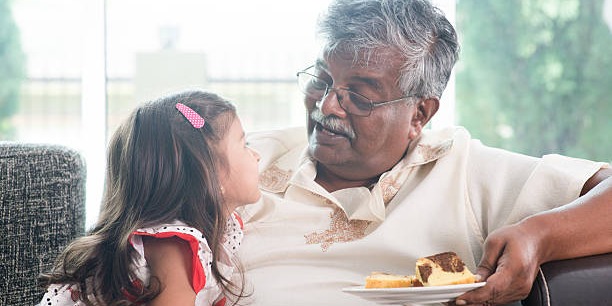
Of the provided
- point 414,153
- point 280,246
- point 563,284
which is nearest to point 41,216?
point 280,246

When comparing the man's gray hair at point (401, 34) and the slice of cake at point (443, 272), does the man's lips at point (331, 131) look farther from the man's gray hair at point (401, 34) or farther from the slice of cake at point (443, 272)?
the slice of cake at point (443, 272)

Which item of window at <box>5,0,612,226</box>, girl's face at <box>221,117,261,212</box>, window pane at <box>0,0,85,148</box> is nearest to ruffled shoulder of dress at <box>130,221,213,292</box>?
girl's face at <box>221,117,261,212</box>

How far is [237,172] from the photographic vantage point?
6.00 feet

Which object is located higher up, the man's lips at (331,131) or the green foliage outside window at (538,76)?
the man's lips at (331,131)

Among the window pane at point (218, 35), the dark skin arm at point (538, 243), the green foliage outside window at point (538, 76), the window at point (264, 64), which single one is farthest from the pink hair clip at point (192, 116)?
the green foliage outside window at point (538, 76)

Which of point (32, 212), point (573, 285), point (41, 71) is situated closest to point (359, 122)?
point (573, 285)

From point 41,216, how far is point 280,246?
616 mm

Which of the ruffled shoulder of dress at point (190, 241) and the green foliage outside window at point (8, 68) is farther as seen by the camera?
the green foliage outside window at point (8, 68)

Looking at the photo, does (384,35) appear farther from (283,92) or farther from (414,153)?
(283,92)

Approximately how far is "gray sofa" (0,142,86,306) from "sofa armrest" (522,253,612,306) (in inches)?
45.1

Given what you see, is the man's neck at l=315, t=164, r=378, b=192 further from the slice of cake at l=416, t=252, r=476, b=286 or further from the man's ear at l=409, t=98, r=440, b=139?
the slice of cake at l=416, t=252, r=476, b=286

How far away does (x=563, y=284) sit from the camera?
1612mm

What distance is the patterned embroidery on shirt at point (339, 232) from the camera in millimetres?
2039

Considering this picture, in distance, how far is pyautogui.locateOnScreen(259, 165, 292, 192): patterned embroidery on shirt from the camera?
220 cm
